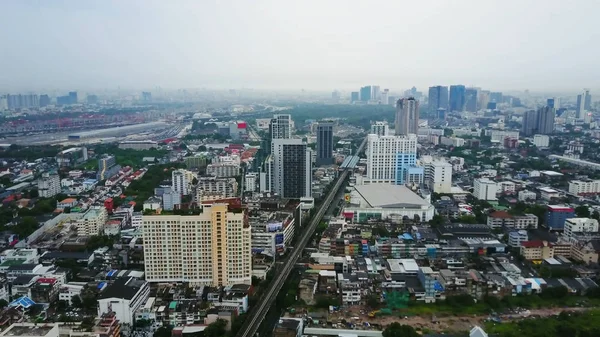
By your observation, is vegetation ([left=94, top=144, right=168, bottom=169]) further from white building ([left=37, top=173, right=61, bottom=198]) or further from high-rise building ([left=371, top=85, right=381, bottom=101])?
high-rise building ([left=371, top=85, right=381, bottom=101])

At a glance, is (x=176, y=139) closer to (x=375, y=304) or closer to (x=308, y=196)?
(x=308, y=196)

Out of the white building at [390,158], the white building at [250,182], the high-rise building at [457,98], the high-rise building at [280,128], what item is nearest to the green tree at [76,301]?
the white building at [250,182]

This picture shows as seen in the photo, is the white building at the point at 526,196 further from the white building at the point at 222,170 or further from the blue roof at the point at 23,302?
the blue roof at the point at 23,302

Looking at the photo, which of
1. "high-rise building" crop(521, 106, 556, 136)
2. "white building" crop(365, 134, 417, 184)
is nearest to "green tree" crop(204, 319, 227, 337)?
"white building" crop(365, 134, 417, 184)

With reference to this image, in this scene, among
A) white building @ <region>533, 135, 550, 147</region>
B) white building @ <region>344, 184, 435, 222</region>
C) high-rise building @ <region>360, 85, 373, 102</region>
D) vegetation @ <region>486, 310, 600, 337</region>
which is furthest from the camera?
high-rise building @ <region>360, 85, 373, 102</region>

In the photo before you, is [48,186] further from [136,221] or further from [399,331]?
[399,331]

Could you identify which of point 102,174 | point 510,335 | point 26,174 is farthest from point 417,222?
point 26,174
